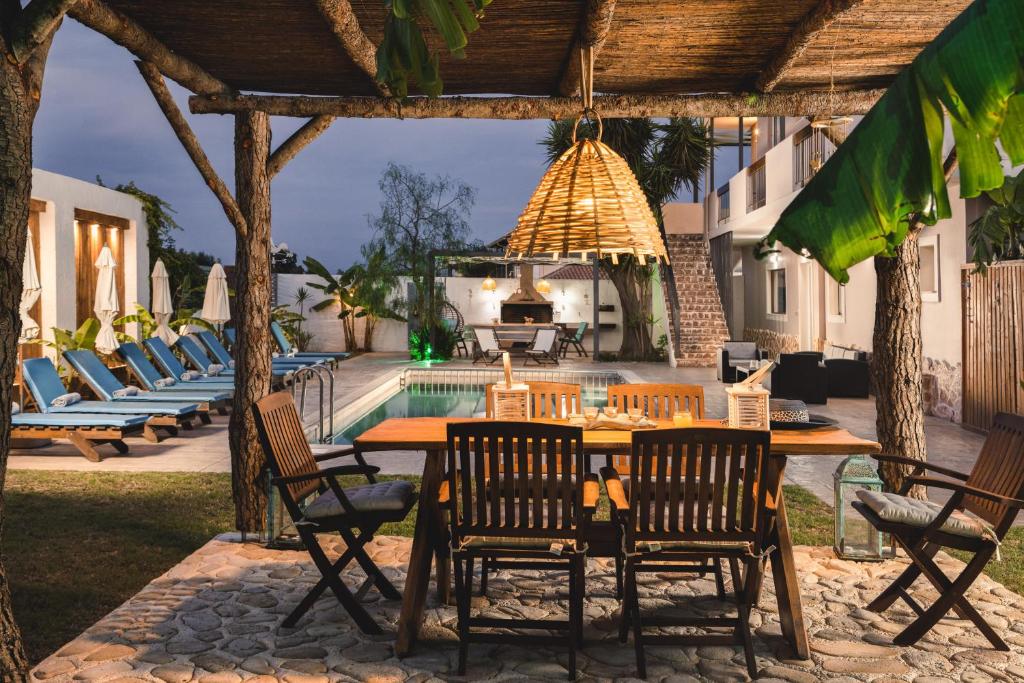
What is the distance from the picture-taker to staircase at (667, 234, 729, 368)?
18266 millimetres

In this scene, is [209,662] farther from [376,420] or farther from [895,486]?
[376,420]

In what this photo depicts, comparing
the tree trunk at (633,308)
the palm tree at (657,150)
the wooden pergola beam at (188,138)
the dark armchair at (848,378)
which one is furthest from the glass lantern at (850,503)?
the tree trunk at (633,308)

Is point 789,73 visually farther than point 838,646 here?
Yes

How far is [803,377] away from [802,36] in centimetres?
838

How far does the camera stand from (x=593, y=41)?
4168 millimetres

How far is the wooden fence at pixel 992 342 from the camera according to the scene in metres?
8.79

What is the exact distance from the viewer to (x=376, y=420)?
11.8 meters

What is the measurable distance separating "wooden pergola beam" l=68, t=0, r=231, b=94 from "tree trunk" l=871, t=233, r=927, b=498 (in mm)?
4387

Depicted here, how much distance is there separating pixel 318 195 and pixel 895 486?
9439 centimetres

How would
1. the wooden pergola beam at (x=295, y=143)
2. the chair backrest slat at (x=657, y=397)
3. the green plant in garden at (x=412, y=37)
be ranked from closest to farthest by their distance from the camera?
the green plant in garden at (x=412, y=37) < the chair backrest slat at (x=657, y=397) < the wooden pergola beam at (x=295, y=143)

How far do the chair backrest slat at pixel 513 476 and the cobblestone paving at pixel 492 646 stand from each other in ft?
1.94

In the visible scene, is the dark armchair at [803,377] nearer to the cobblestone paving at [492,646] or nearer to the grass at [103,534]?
the grass at [103,534]

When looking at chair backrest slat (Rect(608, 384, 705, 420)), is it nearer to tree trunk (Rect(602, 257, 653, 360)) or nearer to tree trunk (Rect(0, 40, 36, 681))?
tree trunk (Rect(0, 40, 36, 681))

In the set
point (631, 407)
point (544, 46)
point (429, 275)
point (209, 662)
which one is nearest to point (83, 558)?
point (209, 662)
